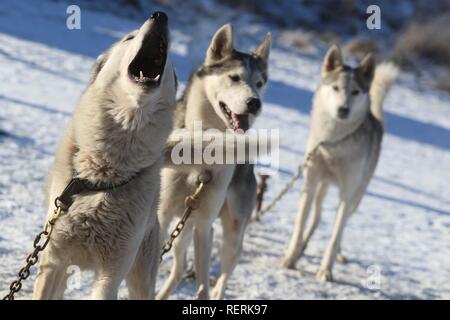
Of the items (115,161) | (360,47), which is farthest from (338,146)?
(360,47)

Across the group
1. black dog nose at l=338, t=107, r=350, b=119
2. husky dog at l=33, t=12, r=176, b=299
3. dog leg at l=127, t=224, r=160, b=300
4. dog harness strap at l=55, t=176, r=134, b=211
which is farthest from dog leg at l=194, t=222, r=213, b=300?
black dog nose at l=338, t=107, r=350, b=119

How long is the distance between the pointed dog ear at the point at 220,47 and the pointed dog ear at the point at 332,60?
1.79m

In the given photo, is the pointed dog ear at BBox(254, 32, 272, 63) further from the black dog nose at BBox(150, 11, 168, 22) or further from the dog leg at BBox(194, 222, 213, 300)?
the black dog nose at BBox(150, 11, 168, 22)

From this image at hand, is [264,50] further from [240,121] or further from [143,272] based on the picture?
[143,272]

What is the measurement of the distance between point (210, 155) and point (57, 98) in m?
5.46

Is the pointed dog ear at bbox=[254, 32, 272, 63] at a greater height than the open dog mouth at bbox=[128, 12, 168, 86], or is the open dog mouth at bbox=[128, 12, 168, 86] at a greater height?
the pointed dog ear at bbox=[254, 32, 272, 63]

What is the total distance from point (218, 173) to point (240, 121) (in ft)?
1.04

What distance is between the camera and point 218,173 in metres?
3.95

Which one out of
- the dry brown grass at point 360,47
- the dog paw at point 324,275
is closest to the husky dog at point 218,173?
the dog paw at point 324,275

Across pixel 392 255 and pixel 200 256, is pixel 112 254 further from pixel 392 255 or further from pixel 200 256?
pixel 392 255

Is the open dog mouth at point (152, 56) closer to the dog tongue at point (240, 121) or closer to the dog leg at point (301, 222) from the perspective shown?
the dog tongue at point (240, 121)

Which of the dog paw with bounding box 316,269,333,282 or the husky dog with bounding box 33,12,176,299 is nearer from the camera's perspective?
the husky dog with bounding box 33,12,176,299

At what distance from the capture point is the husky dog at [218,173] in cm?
395

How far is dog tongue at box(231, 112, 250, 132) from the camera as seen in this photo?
13.2ft
